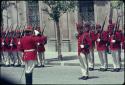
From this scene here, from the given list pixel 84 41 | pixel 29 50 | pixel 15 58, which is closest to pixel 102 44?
pixel 84 41

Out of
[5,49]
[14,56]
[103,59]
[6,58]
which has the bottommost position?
[6,58]

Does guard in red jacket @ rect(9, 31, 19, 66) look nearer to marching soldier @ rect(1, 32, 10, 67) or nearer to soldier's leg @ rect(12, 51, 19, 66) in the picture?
soldier's leg @ rect(12, 51, 19, 66)

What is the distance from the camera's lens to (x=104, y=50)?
15.6 m

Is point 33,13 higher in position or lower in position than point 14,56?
higher

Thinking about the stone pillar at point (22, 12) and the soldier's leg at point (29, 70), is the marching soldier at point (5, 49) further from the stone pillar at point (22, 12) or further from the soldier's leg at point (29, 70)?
the soldier's leg at point (29, 70)

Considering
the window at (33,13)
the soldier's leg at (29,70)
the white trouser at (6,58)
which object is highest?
the window at (33,13)

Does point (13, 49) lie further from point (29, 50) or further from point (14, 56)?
point (29, 50)

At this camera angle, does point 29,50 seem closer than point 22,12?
Yes

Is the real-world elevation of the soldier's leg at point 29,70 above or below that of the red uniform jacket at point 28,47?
below

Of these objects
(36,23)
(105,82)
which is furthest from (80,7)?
(105,82)

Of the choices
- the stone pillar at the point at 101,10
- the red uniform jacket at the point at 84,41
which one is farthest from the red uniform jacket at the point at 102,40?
the stone pillar at the point at 101,10

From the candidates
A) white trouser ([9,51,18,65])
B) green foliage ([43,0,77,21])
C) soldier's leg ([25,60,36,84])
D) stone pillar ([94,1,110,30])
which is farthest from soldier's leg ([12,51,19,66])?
soldier's leg ([25,60,36,84])

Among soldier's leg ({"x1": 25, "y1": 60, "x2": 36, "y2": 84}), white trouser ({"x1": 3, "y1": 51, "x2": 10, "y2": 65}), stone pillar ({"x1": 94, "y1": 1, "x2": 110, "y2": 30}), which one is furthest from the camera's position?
stone pillar ({"x1": 94, "y1": 1, "x2": 110, "y2": 30})

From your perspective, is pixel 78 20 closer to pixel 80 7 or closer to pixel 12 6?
pixel 80 7
